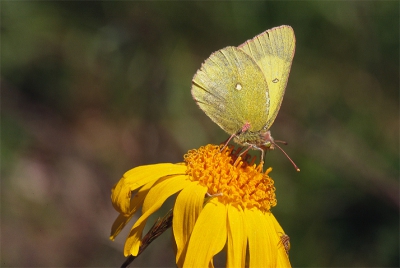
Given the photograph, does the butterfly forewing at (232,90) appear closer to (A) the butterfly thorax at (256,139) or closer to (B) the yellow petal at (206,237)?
(A) the butterfly thorax at (256,139)

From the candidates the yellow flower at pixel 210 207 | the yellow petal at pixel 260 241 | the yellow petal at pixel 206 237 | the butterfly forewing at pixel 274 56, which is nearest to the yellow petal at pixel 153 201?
the yellow flower at pixel 210 207

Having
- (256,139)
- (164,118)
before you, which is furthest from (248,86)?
(164,118)

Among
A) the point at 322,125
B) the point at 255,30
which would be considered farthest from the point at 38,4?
the point at 322,125

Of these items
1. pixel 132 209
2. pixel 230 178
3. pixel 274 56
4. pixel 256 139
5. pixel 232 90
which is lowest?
pixel 132 209

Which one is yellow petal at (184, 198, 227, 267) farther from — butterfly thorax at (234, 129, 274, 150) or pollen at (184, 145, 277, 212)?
butterfly thorax at (234, 129, 274, 150)

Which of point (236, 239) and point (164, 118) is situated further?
point (164, 118)

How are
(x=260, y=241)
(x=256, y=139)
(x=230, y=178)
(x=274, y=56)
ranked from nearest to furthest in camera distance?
(x=260, y=241) → (x=230, y=178) → (x=256, y=139) → (x=274, y=56)

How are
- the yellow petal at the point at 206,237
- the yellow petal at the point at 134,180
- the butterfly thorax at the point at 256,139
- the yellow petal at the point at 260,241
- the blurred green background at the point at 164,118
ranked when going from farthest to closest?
the blurred green background at the point at 164,118 → the butterfly thorax at the point at 256,139 → the yellow petal at the point at 134,180 → the yellow petal at the point at 260,241 → the yellow petal at the point at 206,237

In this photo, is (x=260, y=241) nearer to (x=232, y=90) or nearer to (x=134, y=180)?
(x=134, y=180)
